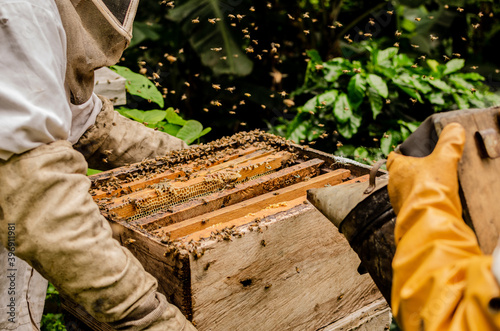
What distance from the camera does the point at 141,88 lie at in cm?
375

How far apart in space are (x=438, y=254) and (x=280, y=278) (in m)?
0.86

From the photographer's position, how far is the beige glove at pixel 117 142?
2.28 m

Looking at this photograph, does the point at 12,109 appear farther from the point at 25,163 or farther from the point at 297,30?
the point at 297,30

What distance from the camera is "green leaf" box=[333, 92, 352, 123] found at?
13.0ft

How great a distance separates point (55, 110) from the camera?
1.35m

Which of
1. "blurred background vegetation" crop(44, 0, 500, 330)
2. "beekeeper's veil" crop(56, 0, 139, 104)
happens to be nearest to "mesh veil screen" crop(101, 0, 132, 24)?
"beekeeper's veil" crop(56, 0, 139, 104)

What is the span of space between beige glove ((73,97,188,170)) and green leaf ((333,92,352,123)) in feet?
5.79

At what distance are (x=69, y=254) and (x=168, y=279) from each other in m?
0.38

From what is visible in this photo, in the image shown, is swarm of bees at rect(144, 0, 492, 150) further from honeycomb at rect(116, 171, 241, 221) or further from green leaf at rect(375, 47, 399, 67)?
honeycomb at rect(116, 171, 241, 221)

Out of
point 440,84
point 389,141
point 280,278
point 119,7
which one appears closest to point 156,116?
point 119,7

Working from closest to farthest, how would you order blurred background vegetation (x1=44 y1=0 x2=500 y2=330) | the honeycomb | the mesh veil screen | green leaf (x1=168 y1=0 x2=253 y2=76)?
the mesh veil screen → the honeycomb → blurred background vegetation (x1=44 y1=0 x2=500 y2=330) → green leaf (x1=168 y1=0 x2=253 y2=76)

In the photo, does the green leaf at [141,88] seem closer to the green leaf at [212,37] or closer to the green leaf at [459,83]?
the green leaf at [212,37]

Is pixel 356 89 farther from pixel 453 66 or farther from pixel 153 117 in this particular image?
pixel 153 117

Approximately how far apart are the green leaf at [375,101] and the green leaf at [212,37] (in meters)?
1.24
